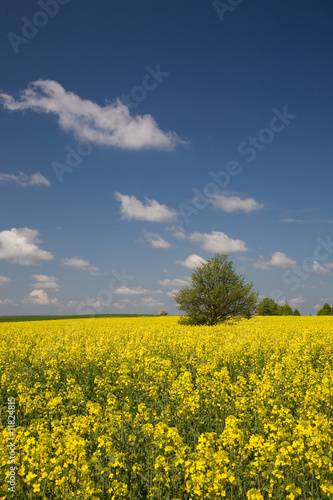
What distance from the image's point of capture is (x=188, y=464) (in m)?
3.91

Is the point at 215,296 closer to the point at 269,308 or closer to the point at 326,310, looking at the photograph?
the point at 326,310

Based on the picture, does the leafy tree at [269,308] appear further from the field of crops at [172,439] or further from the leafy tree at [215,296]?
the field of crops at [172,439]

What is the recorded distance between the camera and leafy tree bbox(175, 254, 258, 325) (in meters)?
33.4

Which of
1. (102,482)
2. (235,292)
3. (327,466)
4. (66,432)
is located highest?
(235,292)

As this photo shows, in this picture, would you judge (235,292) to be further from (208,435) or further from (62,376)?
(208,435)

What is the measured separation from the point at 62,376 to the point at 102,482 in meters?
7.34

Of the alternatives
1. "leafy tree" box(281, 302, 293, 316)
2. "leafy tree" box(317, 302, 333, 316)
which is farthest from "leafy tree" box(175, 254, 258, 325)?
"leafy tree" box(281, 302, 293, 316)

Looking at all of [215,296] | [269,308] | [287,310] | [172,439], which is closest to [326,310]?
[287,310]

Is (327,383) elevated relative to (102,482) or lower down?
elevated

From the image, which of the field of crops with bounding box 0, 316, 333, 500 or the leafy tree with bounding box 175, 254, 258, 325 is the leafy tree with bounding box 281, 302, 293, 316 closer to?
the leafy tree with bounding box 175, 254, 258, 325

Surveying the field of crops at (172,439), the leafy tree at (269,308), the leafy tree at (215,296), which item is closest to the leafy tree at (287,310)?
the leafy tree at (269,308)

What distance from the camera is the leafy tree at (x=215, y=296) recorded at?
33375 mm

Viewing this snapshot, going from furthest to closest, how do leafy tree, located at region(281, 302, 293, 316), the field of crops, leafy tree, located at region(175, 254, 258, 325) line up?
leafy tree, located at region(281, 302, 293, 316) → leafy tree, located at region(175, 254, 258, 325) → the field of crops

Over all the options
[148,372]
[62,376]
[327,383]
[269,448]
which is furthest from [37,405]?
[327,383]
